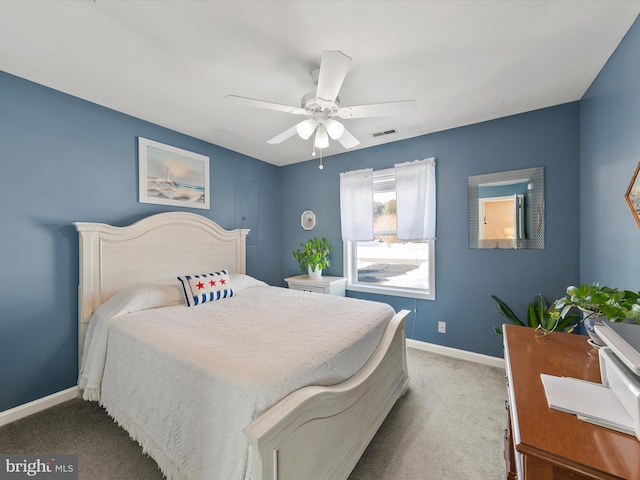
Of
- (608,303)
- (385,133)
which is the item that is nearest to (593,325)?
(608,303)

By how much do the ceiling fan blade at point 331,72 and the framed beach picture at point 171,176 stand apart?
2007mm

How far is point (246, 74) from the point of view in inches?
74.4

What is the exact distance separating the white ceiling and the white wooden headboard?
1.11 meters

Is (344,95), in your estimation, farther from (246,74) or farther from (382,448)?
(382,448)

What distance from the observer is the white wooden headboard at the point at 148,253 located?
7.02 feet

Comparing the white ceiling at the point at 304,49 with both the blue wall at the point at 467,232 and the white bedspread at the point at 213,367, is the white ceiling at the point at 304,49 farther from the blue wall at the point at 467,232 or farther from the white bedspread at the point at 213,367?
the white bedspread at the point at 213,367

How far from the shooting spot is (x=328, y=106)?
1.75 meters

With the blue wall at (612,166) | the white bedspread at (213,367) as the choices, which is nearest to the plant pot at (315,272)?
the white bedspread at (213,367)

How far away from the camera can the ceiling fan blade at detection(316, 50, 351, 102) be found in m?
1.32

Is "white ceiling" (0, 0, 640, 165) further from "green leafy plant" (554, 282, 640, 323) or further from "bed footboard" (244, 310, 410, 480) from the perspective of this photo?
"bed footboard" (244, 310, 410, 480)

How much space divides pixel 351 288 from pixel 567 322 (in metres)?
2.18

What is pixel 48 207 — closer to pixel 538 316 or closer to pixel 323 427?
pixel 323 427

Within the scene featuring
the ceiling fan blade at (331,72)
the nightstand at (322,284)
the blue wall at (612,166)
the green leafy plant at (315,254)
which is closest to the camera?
the ceiling fan blade at (331,72)

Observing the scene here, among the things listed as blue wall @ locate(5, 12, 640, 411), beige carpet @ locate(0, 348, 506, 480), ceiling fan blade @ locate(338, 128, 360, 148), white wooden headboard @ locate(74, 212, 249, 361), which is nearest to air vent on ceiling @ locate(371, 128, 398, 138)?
blue wall @ locate(5, 12, 640, 411)
